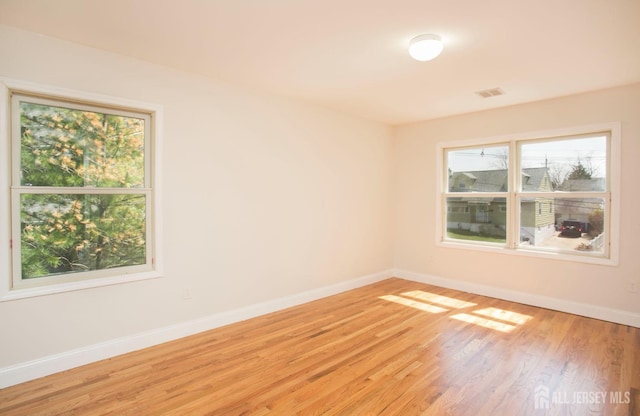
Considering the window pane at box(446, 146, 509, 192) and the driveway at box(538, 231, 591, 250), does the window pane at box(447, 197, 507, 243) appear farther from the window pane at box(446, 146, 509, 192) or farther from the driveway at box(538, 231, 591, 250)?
the driveway at box(538, 231, 591, 250)

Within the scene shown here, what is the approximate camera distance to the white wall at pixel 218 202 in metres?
2.61

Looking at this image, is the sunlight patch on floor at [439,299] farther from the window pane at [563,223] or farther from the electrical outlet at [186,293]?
the electrical outlet at [186,293]

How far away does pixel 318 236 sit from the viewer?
4539 mm

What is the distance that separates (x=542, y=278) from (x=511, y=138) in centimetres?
185

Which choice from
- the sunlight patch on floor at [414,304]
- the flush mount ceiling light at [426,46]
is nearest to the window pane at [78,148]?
the flush mount ceiling light at [426,46]

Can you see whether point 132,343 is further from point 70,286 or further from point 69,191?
point 69,191

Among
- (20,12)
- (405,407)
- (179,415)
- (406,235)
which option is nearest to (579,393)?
(405,407)

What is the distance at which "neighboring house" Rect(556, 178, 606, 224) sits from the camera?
→ 3.88 m

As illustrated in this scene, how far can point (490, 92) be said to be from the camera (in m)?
3.84

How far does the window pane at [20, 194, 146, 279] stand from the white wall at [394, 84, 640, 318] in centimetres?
402

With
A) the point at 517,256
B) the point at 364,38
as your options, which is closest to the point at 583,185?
the point at 517,256

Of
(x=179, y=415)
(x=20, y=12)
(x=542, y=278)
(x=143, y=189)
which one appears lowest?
(x=179, y=415)

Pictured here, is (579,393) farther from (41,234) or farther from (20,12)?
(20,12)

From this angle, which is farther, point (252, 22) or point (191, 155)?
point (191, 155)
